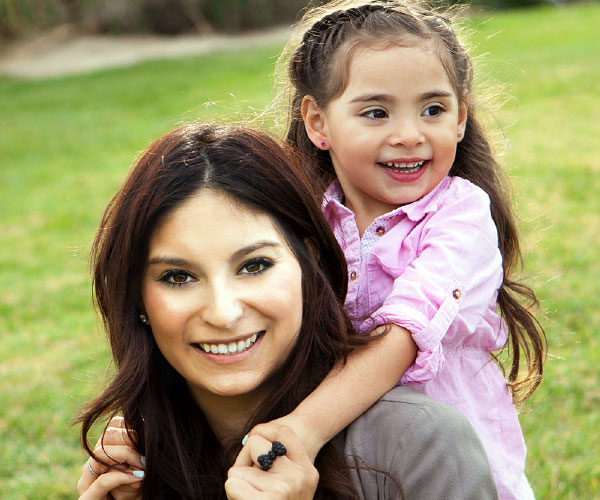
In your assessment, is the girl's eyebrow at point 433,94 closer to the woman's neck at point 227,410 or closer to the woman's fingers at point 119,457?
the woman's neck at point 227,410

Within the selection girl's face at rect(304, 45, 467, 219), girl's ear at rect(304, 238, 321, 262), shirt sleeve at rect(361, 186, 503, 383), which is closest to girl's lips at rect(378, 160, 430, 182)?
girl's face at rect(304, 45, 467, 219)

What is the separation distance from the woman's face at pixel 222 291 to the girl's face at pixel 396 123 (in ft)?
1.87

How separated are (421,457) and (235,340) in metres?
0.52

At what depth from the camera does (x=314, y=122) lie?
117 inches

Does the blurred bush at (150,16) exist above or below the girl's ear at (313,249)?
below

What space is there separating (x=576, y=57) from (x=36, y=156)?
8877 mm

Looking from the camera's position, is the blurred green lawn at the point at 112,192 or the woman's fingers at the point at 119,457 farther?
the blurred green lawn at the point at 112,192

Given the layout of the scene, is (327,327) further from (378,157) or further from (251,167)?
(378,157)

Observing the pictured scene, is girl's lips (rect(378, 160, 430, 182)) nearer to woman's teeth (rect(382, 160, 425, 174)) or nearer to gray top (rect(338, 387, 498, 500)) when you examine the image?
woman's teeth (rect(382, 160, 425, 174))

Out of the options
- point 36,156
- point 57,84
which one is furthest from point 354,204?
point 57,84

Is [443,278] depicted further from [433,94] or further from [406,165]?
[433,94]

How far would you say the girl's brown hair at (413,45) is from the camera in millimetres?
2746

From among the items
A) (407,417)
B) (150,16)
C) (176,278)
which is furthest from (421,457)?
(150,16)

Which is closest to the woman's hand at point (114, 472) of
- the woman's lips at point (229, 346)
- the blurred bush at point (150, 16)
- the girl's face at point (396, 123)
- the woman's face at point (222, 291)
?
the woman's face at point (222, 291)
